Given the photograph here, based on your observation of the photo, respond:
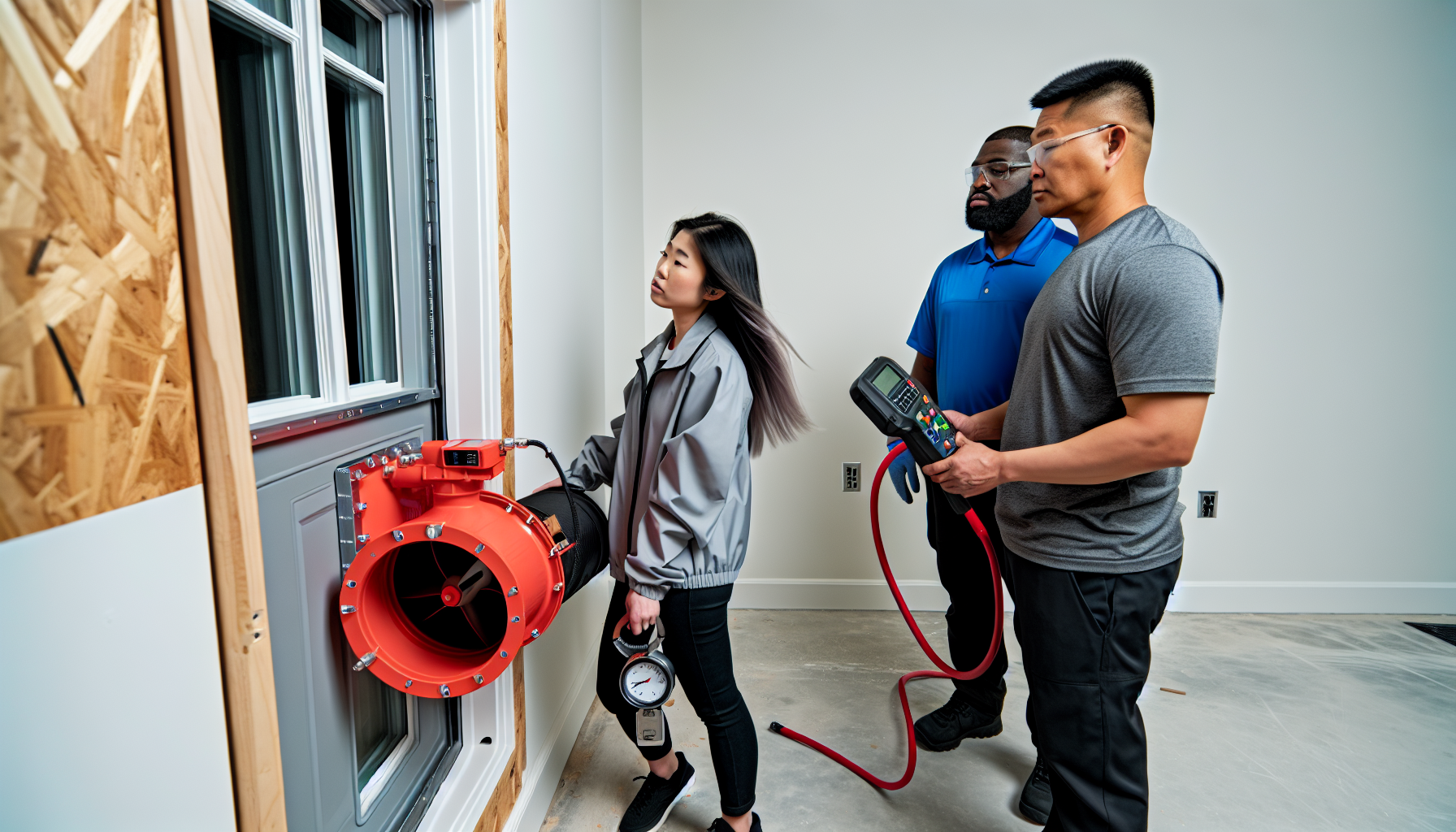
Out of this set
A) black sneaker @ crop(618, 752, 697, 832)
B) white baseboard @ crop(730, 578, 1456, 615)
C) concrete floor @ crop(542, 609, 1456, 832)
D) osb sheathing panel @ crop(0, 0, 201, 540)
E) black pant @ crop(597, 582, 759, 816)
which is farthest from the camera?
white baseboard @ crop(730, 578, 1456, 615)

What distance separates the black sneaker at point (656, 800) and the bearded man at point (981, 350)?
74 centimetres

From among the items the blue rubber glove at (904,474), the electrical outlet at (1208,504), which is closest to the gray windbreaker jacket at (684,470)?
the blue rubber glove at (904,474)

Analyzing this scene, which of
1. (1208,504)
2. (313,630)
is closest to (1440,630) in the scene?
(1208,504)

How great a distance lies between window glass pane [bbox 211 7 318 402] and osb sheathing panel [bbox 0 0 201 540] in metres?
0.34

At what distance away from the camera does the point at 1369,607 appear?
287 cm

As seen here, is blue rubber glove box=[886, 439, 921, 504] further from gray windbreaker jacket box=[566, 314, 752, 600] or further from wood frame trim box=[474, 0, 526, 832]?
wood frame trim box=[474, 0, 526, 832]

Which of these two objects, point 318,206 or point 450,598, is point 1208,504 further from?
point 318,206

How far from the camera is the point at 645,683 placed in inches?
52.2

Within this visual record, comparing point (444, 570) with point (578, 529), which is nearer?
point (444, 570)

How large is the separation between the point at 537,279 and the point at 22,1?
44.5 inches

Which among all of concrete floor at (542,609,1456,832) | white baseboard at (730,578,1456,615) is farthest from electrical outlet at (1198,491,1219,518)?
concrete floor at (542,609,1456,832)

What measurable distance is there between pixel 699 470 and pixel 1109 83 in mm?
1001

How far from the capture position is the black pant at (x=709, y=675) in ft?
4.37

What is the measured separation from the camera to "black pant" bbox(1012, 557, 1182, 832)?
1.11 meters
